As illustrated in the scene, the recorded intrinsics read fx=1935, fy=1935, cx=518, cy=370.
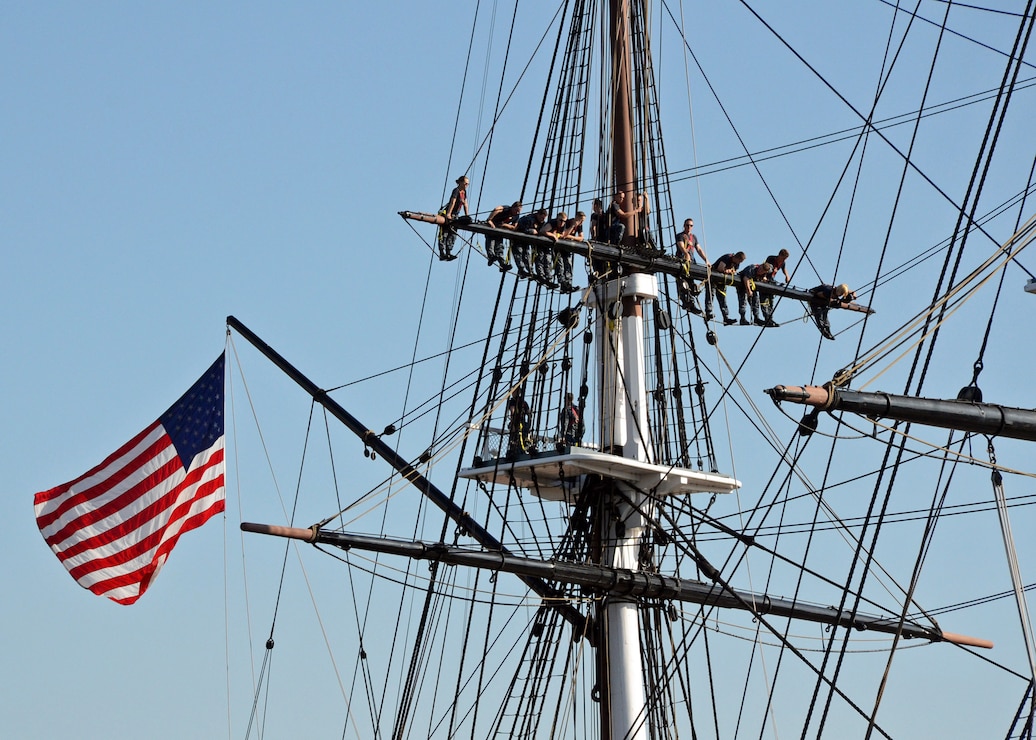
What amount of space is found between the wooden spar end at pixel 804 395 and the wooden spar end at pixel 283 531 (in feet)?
28.6

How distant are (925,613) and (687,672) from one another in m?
3.50

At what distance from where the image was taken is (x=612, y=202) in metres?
29.0

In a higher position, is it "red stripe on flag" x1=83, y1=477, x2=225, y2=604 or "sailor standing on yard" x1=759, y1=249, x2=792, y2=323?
"sailor standing on yard" x1=759, y1=249, x2=792, y2=323

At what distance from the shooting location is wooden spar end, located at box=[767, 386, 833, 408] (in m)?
16.9

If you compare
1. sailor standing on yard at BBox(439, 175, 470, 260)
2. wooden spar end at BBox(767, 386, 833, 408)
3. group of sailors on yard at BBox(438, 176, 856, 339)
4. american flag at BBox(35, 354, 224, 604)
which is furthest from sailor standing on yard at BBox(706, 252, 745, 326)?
wooden spar end at BBox(767, 386, 833, 408)

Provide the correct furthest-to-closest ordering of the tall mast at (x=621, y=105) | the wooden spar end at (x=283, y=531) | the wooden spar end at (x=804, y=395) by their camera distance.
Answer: the tall mast at (x=621, y=105)
the wooden spar end at (x=283, y=531)
the wooden spar end at (x=804, y=395)

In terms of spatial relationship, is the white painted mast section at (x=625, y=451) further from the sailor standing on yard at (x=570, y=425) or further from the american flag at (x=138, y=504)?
the american flag at (x=138, y=504)

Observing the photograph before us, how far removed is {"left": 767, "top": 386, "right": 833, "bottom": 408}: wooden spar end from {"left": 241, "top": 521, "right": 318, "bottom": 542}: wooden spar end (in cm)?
872

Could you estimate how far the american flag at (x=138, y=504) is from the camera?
23.8 m

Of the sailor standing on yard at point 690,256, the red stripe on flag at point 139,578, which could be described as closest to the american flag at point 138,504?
the red stripe on flag at point 139,578

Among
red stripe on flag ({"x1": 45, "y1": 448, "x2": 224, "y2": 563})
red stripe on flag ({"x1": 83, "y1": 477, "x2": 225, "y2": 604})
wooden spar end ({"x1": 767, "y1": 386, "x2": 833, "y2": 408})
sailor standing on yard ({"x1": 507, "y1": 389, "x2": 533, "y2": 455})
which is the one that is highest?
sailor standing on yard ({"x1": 507, "y1": 389, "x2": 533, "y2": 455})

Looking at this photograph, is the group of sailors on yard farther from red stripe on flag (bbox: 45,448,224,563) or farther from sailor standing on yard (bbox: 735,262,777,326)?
red stripe on flag (bbox: 45,448,224,563)

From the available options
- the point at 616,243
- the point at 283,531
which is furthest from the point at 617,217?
the point at 283,531

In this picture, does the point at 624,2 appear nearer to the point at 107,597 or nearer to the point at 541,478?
the point at 541,478
